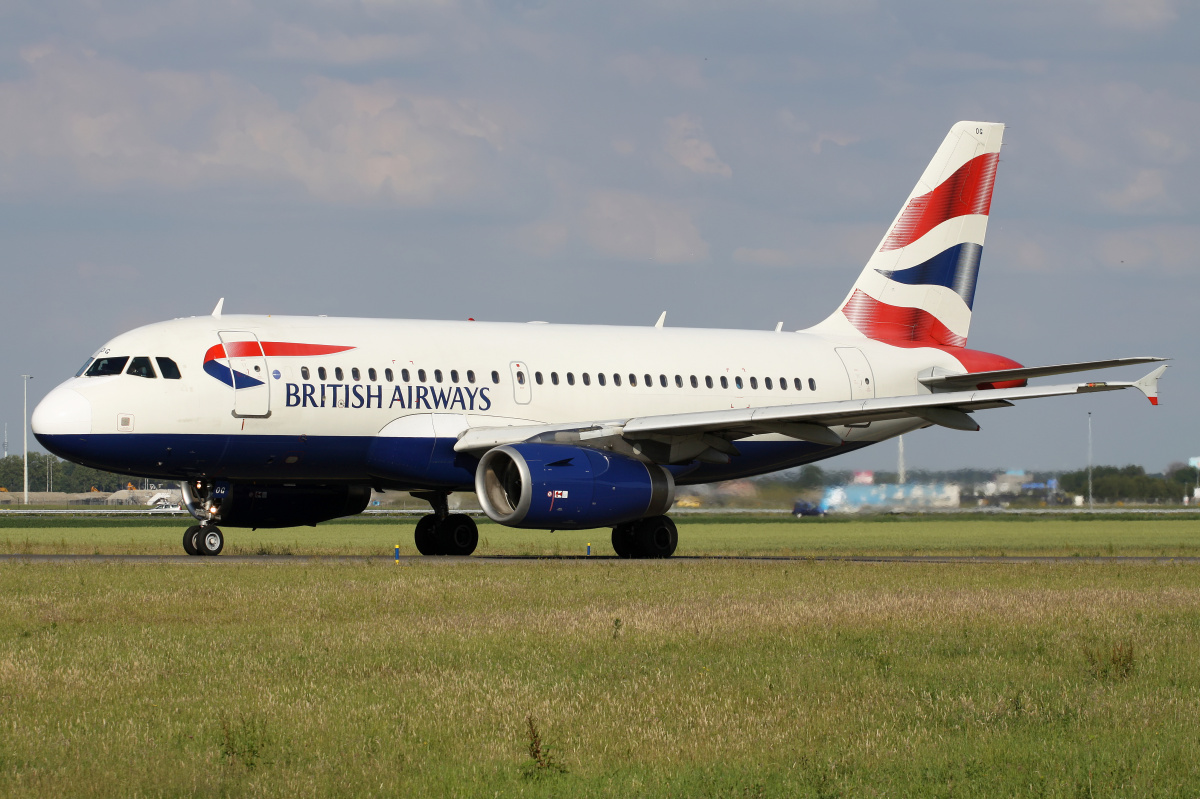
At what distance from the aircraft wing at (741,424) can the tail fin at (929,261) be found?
686 centimetres

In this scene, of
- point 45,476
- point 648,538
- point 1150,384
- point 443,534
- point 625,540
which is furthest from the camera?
point 45,476

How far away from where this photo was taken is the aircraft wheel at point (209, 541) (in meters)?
24.5

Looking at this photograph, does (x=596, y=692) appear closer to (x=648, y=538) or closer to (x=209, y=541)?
(x=209, y=541)

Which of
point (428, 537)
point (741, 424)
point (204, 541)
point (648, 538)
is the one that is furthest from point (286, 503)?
point (741, 424)

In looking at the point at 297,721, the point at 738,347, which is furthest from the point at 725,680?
the point at 738,347

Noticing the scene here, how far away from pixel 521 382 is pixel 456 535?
3.77m

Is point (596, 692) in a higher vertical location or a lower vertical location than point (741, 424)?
lower

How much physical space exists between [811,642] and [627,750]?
4494 millimetres

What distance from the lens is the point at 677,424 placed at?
959 inches

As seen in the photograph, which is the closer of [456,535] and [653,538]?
[653,538]

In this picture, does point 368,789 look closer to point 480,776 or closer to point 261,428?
point 480,776

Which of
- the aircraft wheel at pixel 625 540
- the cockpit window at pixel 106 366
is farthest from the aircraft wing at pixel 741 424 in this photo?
the cockpit window at pixel 106 366

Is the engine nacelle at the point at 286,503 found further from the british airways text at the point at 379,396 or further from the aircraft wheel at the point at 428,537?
the british airways text at the point at 379,396

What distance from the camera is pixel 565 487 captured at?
2327 centimetres
